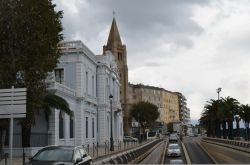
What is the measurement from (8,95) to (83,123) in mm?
42783

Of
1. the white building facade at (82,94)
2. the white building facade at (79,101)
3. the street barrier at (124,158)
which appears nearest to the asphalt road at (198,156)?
the street barrier at (124,158)

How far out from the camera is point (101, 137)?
70438 millimetres

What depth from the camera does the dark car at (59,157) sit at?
17.1 meters

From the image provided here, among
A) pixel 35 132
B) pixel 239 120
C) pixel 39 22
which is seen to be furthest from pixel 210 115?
pixel 39 22

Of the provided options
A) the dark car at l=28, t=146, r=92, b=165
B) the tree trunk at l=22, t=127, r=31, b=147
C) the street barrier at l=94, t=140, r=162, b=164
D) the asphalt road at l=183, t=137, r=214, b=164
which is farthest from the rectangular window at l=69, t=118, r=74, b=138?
the dark car at l=28, t=146, r=92, b=165

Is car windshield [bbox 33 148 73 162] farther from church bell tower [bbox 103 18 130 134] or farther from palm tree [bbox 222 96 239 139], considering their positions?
church bell tower [bbox 103 18 130 134]

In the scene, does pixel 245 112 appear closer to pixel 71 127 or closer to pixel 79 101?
pixel 79 101

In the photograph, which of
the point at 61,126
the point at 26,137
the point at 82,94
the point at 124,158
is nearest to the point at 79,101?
the point at 82,94

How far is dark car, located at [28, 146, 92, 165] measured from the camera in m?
17.1

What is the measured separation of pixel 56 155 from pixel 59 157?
0.64 ft

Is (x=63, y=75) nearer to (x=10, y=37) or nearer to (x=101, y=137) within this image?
(x=101, y=137)

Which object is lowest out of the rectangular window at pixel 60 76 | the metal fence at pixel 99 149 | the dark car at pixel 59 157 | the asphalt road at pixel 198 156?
the asphalt road at pixel 198 156

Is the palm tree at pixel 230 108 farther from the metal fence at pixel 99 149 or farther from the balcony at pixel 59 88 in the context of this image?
the balcony at pixel 59 88

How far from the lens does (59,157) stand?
17625 mm
